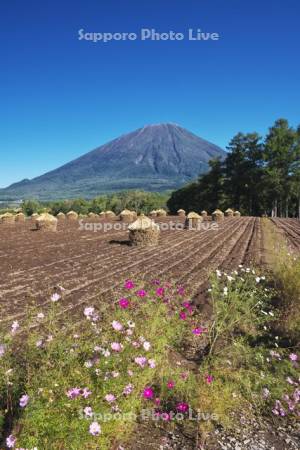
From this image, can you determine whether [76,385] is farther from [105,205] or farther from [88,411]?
[105,205]

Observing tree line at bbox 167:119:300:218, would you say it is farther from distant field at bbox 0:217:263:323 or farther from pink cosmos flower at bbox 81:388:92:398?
pink cosmos flower at bbox 81:388:92:398

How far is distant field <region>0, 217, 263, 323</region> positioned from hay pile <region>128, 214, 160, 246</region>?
0.59m

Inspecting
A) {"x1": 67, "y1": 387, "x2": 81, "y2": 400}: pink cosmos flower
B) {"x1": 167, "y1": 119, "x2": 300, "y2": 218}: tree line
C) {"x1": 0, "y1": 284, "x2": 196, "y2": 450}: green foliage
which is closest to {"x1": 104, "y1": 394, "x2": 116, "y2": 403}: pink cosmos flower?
{"x1": 0, "y1": 284, "x2": 196, "y2": 450}: green foliage

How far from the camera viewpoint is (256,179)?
172ft

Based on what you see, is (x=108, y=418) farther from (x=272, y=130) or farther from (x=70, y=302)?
(x=272, y=130)

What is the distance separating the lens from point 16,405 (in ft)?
10.7

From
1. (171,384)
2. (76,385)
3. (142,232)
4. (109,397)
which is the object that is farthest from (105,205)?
(109,397)

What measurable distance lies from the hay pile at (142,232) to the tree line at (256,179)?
115ft

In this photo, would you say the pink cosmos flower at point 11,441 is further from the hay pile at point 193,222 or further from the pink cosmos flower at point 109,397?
the hay pile at point 193,222

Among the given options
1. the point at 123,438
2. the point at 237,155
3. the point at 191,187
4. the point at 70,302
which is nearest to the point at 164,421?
the point at 123,438

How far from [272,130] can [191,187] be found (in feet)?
61.6

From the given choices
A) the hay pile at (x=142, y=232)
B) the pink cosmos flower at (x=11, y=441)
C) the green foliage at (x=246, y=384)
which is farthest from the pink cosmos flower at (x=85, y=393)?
the hay pile at (x=142, y=232)

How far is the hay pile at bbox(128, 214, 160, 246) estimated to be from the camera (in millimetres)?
15680

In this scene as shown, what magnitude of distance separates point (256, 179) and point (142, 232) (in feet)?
133
